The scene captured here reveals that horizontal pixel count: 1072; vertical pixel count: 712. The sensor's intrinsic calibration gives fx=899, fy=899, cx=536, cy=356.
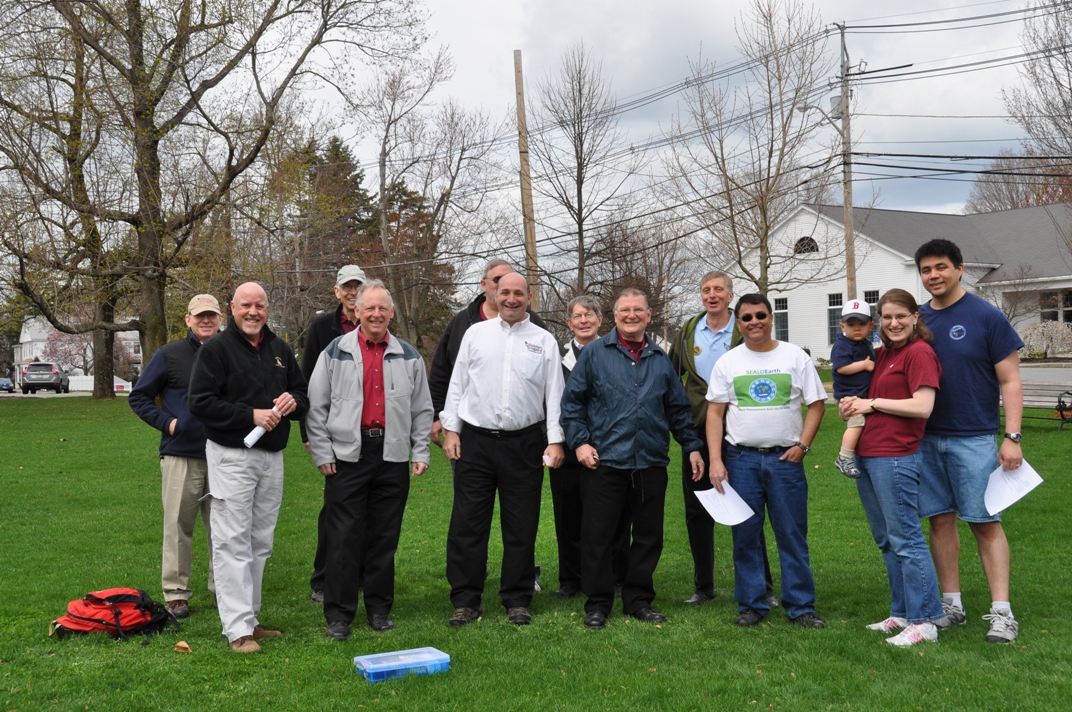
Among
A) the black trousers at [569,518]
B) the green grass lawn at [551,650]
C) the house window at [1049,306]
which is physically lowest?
the green grass lawn at [551,650]

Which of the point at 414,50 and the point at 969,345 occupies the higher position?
the point at 414,50

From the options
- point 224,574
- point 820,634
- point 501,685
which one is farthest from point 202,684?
point 820,634

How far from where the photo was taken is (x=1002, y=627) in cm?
496

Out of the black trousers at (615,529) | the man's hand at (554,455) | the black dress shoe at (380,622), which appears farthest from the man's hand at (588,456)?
the black dress shoe at (380,622)

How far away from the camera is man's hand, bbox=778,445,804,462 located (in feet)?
17.5

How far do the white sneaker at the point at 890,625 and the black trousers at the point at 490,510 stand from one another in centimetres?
211

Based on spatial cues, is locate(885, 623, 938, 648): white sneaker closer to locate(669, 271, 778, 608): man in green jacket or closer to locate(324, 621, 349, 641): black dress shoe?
locate(669, 271, 778, 608): man in green jacket

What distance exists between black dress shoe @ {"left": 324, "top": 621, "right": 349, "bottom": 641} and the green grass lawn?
7 cm

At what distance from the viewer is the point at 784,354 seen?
5.48 metres

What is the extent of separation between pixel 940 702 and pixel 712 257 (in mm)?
21271

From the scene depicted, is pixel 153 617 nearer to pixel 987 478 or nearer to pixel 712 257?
pixel 987 478

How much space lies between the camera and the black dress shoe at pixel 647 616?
18.4ft

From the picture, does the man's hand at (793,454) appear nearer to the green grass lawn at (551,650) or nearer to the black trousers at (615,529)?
the black trousers at (615,529)

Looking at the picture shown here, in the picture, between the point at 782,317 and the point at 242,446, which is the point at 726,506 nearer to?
the point at 242,446
